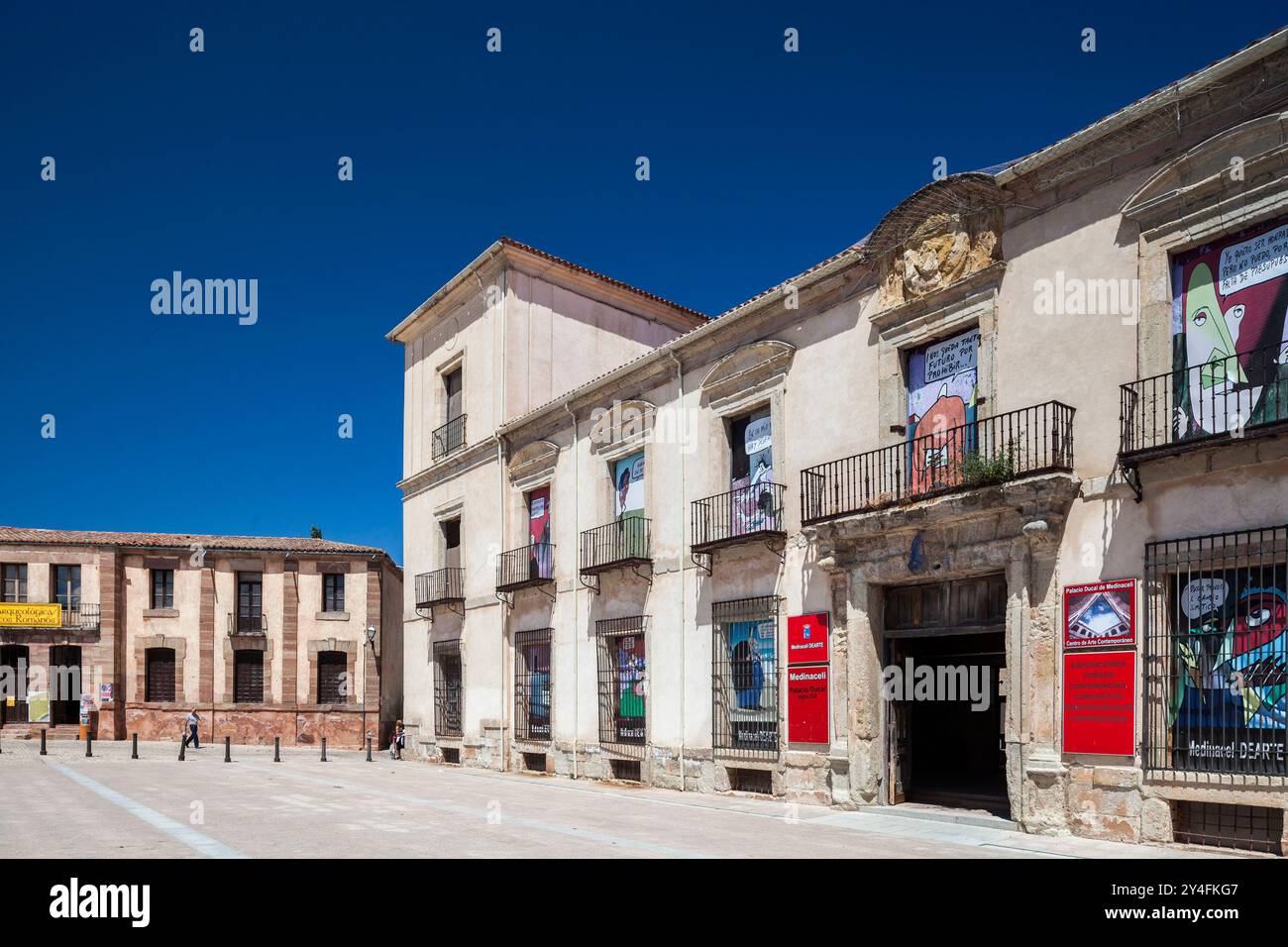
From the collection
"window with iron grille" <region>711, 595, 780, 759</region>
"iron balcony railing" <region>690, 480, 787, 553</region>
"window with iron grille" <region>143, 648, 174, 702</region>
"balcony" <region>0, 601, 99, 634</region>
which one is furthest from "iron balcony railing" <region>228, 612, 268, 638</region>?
"window with iron grille" <region>711, 595, 780, 759</region>

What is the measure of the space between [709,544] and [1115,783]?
672 centimetres

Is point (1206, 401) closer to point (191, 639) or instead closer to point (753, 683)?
point (753, 683)

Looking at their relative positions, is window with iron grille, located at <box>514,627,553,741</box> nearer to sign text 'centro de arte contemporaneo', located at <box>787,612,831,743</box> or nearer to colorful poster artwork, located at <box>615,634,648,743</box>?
colorful poster artwork, located at <box>615,634,648,743</box>

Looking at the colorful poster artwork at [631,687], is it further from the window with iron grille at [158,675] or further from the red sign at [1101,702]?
the window with iron grille at [158,675]

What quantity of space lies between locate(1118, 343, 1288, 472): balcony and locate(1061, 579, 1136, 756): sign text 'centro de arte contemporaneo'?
1.39 metres

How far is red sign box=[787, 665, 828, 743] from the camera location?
47.1 ft

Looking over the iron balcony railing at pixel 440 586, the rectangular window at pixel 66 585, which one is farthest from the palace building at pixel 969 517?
the rectangular window at pixel 66 585

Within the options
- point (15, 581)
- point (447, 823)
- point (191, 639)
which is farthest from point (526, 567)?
point (15, 581)

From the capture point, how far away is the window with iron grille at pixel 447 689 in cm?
2430

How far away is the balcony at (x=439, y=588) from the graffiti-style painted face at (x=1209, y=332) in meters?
16.3
